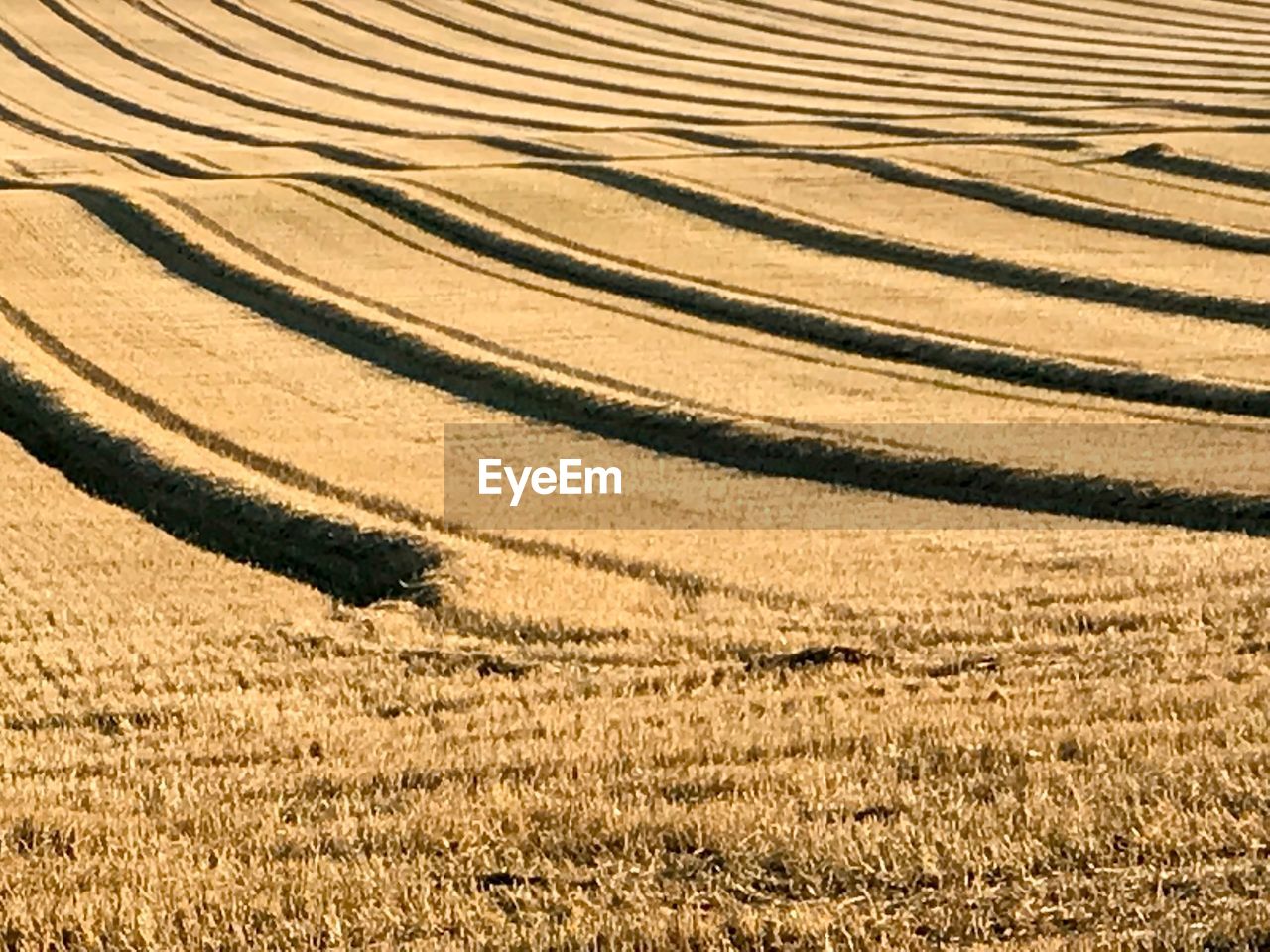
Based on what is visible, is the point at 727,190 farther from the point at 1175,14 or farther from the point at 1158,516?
the point at 1175,14

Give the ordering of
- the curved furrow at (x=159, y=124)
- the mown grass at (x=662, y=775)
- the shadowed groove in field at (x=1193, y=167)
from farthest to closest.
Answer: the curved furrow at (x=159, y=124), the shadowed groove in field at (x=1193, y=167), the mown grass at (x=662, y=775)

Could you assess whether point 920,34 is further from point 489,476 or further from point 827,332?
point 489,476

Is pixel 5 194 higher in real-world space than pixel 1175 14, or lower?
lower

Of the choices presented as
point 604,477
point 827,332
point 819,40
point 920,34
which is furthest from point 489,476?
point 920,34

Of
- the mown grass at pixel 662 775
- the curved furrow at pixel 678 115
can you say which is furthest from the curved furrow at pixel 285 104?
the mown grass at pixel 662 775

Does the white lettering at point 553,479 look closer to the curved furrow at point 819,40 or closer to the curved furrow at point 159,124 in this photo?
the curved furrow at point 159,124

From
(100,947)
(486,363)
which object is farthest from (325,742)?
(486,363)
